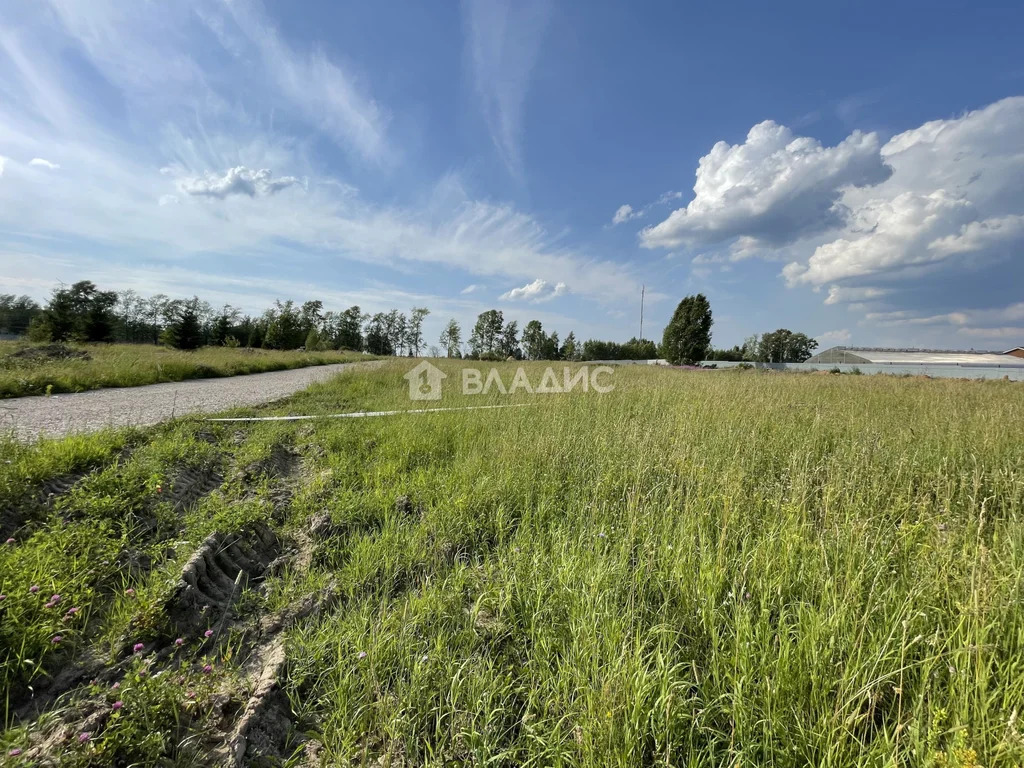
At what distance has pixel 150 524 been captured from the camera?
9.56 ft

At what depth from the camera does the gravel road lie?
5.07m

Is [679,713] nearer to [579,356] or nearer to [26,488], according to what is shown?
[26,488]

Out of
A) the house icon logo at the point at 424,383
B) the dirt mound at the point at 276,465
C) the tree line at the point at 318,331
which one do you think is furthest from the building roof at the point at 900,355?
the dirt mound at the point at 276,465

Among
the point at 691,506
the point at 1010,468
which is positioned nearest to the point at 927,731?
the point at 691,506

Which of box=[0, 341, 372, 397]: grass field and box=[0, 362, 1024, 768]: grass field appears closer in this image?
box=[0, 362, 1024, 768]: grass field

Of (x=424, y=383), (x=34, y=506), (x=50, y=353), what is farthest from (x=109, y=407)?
(x=50, y=353)

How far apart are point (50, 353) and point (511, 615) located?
63.9 ft

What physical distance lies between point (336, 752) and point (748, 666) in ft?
5.67

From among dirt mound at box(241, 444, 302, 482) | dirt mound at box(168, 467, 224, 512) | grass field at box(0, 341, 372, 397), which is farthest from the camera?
grass field at box(0, 341, 372, 397)

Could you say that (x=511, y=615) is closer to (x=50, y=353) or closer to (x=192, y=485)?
(x=192, y=485)

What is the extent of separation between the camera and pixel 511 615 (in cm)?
212

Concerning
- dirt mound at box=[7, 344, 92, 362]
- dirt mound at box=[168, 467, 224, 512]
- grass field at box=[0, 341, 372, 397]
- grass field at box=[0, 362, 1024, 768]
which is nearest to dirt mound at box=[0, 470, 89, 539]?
grass field at box=[0, 362, 1024, 768]

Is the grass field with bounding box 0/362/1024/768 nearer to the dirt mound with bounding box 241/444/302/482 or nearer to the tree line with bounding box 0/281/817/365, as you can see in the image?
the dirt mound with bounding box 241/444/302/482

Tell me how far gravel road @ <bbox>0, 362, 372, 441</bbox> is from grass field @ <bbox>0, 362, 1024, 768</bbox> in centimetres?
188
